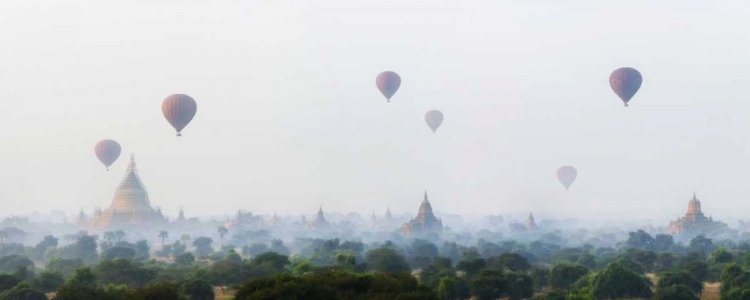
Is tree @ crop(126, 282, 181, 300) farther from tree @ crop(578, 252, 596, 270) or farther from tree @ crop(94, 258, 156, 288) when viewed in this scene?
tree @ crop(578, 252, 596, 270)

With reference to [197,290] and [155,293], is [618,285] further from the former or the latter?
[155,293]

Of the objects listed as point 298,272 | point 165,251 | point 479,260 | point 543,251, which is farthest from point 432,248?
point 298,272

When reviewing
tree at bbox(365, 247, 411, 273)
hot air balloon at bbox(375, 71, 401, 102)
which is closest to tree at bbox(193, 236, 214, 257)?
hot air balloon at bbox(375, 71, 401, 102)

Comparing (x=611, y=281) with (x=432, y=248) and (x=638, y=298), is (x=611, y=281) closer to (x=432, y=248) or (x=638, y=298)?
(x=638, y=298)

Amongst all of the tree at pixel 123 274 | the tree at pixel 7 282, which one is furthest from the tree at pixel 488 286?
the tree at pixel 7 282

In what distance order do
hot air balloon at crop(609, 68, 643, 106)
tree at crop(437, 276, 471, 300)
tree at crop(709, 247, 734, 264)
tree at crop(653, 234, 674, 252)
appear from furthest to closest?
tree at crop(653, 234, 674, 252), hot air balloon at crop(609, 68, 643, 106), tree at crop(709, 247, 734, 264), tree at crop(437, 276, 471, 300)

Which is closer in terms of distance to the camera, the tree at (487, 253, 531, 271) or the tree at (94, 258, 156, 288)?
the tree at (94, 258, 156, 288)

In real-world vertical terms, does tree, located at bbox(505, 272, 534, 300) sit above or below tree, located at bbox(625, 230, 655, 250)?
below
